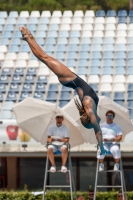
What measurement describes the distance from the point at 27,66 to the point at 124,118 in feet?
28.3

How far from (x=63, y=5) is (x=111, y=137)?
32.9 metres

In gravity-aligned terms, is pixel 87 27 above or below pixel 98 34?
above

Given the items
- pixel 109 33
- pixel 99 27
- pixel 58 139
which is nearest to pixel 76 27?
pixel 99 27

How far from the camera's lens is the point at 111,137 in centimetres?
1348

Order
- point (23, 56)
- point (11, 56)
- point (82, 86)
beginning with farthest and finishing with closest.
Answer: point (11, 56), point (23, 56), point (82, 86)

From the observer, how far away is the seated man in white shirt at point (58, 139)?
13.6 meters

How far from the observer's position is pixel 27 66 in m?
23.0

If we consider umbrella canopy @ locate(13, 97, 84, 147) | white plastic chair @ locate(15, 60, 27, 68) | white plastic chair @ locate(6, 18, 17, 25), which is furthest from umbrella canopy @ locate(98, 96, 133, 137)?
white plastic chair @ locate(6, 18, 17, 25)

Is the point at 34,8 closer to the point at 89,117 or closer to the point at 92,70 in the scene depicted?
the point at 92,70

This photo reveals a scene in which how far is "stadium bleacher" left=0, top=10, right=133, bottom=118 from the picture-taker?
21.0 m

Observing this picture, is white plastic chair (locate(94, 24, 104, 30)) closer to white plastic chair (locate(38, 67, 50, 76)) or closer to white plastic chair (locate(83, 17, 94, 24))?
white plastic chair (locate(83, 17, 94, 24))

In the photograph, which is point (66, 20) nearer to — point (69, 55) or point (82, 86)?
point (69, 55)

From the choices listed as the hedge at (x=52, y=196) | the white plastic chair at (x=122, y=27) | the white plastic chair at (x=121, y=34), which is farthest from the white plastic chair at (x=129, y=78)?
the hedge at (x=52, y=196)

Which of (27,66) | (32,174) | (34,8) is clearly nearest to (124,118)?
(32,174)
